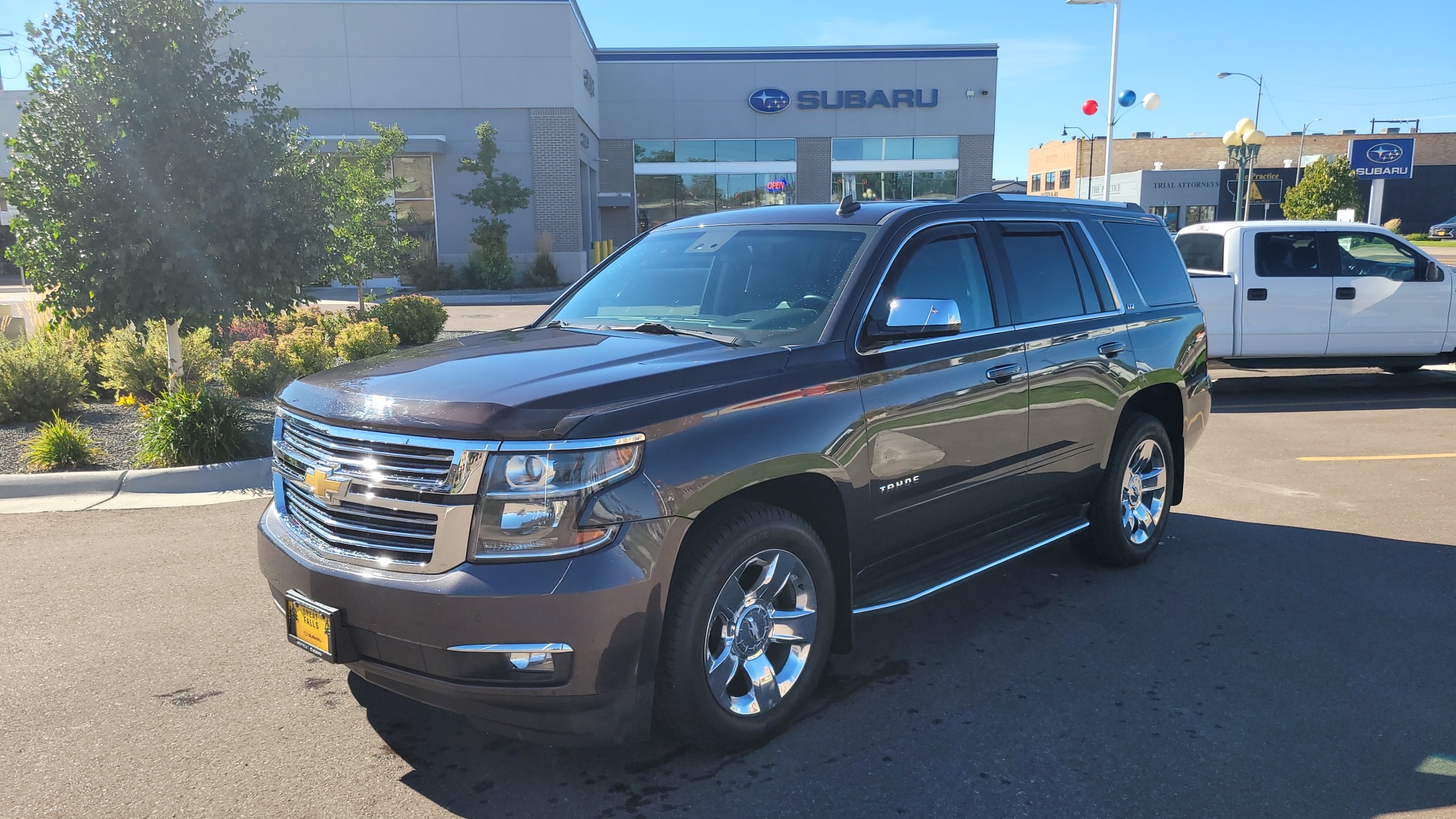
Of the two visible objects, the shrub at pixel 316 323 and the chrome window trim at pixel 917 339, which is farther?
the shrub at pixel 316 323

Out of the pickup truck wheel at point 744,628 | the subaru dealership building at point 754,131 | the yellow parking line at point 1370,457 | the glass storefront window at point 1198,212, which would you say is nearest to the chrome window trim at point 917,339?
the pickup truck wheel at point 744,628

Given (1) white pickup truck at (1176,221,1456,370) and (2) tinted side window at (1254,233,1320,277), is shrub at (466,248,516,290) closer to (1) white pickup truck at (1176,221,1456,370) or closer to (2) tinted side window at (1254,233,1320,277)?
(1) white pickup truck at (1176,221,1456,370)

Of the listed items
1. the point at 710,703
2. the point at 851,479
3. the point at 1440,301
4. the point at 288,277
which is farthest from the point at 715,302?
the point at 1440,301

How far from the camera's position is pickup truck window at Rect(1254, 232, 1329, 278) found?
1135 cm

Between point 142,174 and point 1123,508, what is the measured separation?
8544mm

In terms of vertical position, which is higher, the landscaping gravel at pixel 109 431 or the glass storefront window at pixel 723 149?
the glass storefront window at pixel 723 149

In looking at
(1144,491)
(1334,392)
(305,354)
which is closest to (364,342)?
(305,354)

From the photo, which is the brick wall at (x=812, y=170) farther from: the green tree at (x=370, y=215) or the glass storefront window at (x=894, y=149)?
the green tree at (x=370, y=215)

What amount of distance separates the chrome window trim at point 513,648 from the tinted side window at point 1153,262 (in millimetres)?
4135

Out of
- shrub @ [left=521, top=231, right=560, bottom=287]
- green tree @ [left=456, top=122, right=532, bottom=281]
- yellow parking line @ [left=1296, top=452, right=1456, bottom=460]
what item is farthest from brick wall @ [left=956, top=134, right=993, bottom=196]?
yellow parking line @ [left=1296, top=452, right=1456, bottom=460]

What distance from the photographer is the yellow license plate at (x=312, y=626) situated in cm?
312

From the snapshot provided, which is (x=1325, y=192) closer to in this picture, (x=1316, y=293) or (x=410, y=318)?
(x=1316, y=293)

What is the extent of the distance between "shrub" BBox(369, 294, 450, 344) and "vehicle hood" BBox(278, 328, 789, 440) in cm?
1200

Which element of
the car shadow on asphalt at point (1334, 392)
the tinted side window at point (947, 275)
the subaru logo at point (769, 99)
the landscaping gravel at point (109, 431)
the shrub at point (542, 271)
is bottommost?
the car shadow on asphalt at point (1334, 392)
